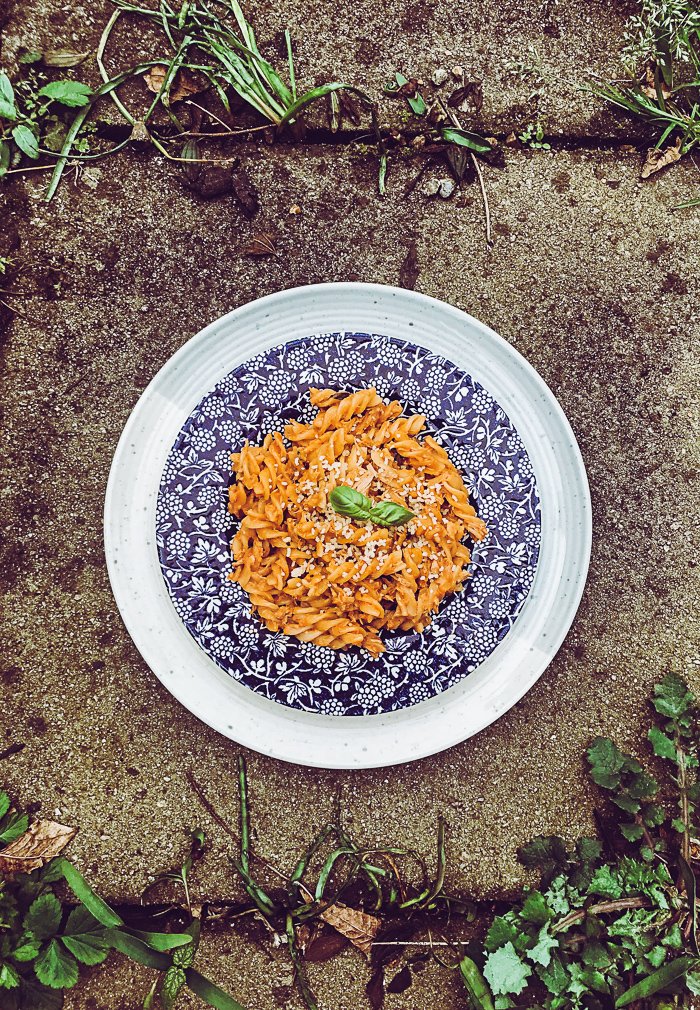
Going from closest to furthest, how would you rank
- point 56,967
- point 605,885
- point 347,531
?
1. point 347,531
2. point 56,967
3. point 605,885

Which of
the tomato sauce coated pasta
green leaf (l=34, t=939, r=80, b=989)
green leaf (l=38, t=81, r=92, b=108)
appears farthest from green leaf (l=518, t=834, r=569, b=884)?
green leaf (l=38, t=81, r=92, b=108)

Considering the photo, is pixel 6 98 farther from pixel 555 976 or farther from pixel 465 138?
pixel 555 976

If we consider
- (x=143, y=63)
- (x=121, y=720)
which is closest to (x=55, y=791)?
(x=121, y=720)

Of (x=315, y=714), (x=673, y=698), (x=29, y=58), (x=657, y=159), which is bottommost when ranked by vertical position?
(x=673, y=698)

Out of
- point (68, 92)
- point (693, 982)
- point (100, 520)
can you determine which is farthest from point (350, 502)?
point (693, 982)

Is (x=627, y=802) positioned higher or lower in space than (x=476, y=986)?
higher

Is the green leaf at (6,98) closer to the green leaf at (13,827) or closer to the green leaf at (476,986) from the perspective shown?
the green leaf at (13,827)

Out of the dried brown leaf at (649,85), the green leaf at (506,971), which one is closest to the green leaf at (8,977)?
the green leaf at (506,971)

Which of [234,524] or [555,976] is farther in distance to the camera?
[555,976]
